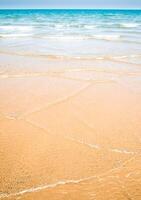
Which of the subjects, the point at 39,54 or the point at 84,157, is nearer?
the point at 84,157

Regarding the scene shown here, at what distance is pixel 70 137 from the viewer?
2.98 m

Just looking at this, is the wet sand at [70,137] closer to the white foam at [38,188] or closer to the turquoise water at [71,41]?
the white foam at [38,188]

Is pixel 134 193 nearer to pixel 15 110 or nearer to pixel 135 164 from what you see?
pixel 135 164

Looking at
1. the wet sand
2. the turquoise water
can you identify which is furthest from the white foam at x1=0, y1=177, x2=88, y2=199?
the turquoise water

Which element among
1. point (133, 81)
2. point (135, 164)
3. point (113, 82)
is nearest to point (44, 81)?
point (113, 82)

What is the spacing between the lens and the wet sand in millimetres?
2176

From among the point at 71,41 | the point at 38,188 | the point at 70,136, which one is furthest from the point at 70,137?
the point at 71,41

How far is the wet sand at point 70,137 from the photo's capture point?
2176 millimetres

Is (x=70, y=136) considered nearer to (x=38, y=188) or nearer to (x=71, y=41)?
(x=38, y=188)

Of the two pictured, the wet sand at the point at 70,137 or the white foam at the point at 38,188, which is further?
the wet sand at the point at 70,137

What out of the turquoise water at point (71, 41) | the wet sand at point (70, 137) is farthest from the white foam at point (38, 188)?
the turquoise water at point (71, 41)

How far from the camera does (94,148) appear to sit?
2.76 metres

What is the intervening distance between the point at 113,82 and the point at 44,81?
140cm

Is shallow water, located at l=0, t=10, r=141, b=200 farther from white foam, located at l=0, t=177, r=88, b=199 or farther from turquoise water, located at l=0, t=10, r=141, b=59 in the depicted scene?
turquoise water, located at l=0, t=10, r=141, b=59
